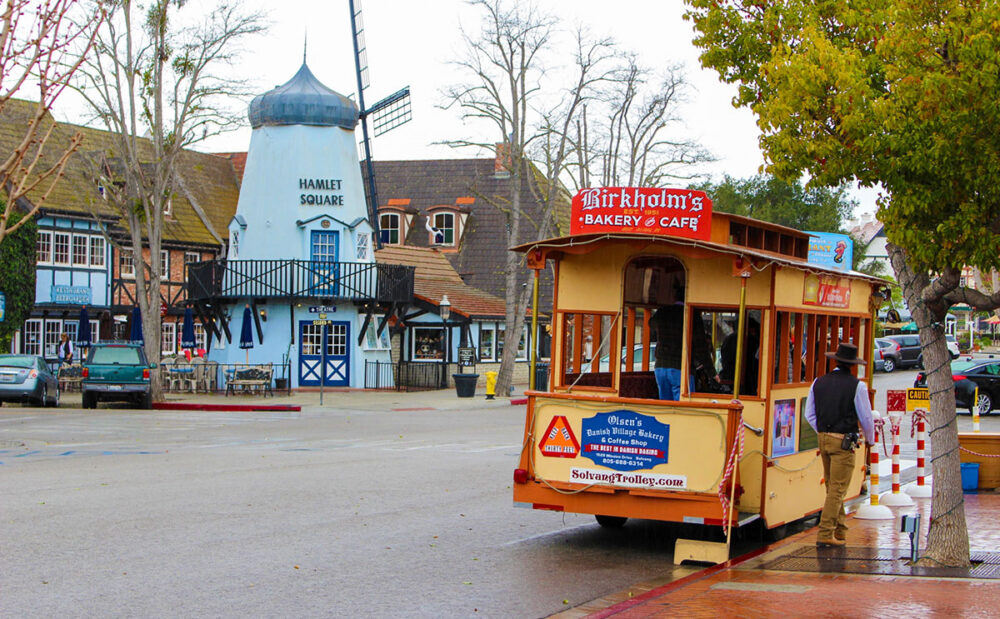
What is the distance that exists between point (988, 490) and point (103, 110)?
24.8 m

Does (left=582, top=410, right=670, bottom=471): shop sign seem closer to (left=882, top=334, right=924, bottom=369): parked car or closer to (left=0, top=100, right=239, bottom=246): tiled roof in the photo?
(left=0, top=100, right=239, bottom=246): tiled roof

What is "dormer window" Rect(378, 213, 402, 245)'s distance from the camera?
55.5 metres

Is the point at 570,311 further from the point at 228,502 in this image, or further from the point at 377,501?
the point at 228,502

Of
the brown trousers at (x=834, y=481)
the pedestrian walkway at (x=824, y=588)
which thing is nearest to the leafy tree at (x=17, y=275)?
the brown trousers at (x=834, y=481)

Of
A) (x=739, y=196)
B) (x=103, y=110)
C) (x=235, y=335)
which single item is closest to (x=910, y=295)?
(x=103, y=110)

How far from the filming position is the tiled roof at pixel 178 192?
4269cm

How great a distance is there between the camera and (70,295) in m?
43.2

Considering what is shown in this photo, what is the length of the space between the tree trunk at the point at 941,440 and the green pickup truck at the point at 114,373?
82.5 ft

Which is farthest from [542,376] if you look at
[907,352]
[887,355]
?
[907,352]

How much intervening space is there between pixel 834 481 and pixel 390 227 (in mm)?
46473

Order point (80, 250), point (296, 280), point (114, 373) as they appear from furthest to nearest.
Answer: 1. point (80, 250)
2. point (296, 280)
3. point (114, 373)

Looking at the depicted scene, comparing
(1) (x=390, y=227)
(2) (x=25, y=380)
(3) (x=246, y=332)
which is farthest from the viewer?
(1) (x=390, y=227)

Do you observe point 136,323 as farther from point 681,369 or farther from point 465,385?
point 681,369

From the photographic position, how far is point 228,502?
12453 mm
